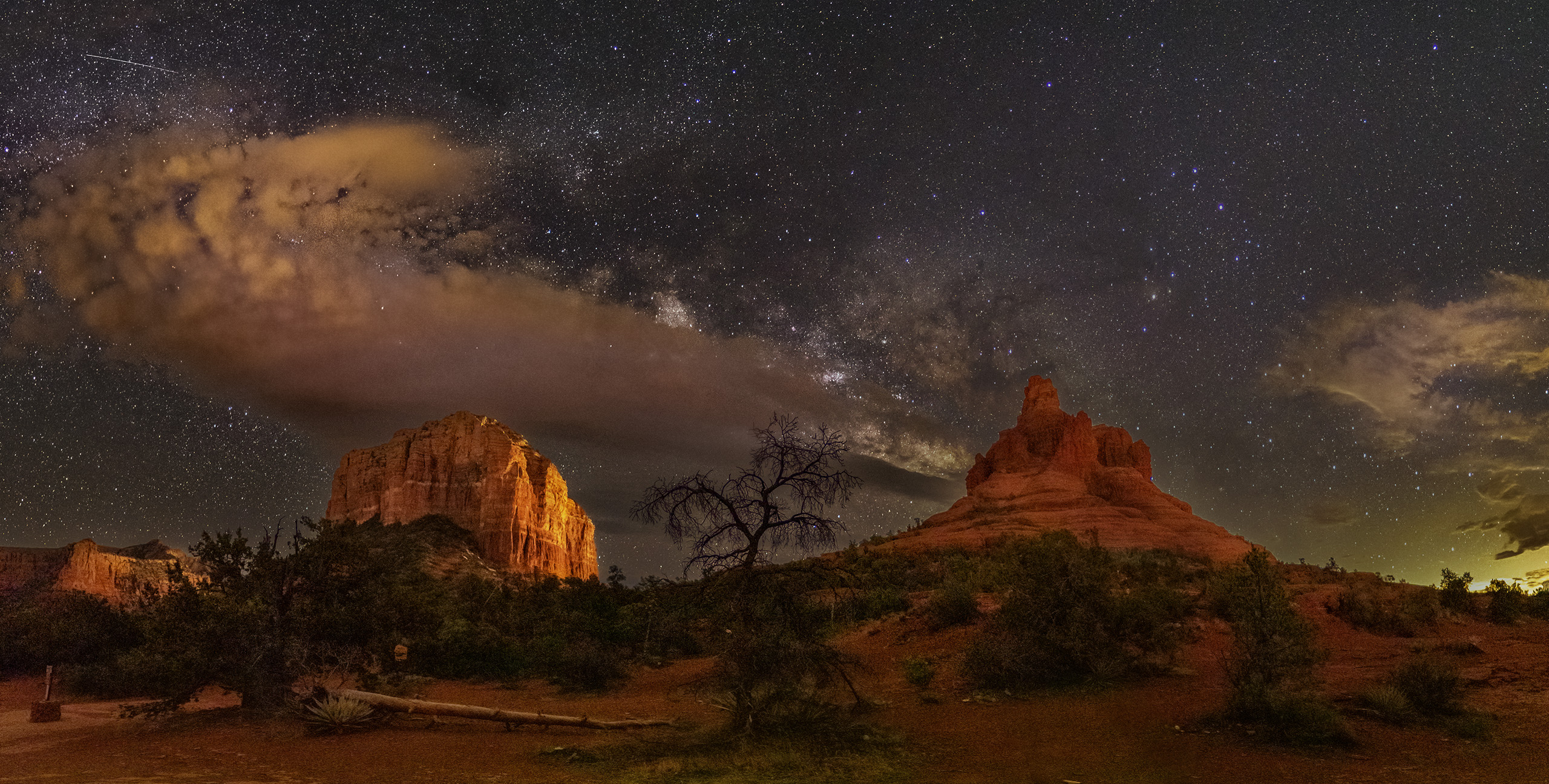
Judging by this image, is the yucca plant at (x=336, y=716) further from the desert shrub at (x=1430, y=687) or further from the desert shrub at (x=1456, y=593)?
the desert shrub at (x=1456, y=593)

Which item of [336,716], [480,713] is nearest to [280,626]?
[336,716]

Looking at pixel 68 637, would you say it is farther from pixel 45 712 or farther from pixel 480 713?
pixel 480 713

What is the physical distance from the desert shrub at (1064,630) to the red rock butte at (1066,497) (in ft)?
124

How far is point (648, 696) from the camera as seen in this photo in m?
19.1

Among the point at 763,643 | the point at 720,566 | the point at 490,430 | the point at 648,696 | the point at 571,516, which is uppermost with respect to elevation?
the point at 490,430

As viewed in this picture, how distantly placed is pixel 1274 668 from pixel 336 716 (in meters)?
16.5

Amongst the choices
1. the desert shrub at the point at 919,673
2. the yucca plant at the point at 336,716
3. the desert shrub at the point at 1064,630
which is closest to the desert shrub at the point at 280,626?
the yucca plant at the point at 336,716

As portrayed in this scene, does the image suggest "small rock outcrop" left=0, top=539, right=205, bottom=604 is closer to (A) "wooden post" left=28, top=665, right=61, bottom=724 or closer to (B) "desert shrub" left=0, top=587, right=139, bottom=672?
(B) "desert shrub" left=0, top=587, right=139, bottom=672

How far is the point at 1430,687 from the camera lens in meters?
11.5

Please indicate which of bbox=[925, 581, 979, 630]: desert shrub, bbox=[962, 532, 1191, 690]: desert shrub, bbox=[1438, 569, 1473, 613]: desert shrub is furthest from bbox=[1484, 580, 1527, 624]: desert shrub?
bbox=[925, 581, 979, 630]: desert shrub

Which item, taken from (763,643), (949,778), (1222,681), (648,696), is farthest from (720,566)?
(1222,681)

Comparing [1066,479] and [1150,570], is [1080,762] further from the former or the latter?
[1066,479]

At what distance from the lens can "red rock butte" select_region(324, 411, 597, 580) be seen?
81.6 metres

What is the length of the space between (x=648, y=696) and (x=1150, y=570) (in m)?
26.6
